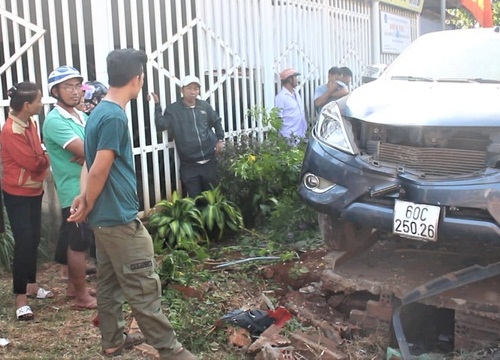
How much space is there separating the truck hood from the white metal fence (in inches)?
103

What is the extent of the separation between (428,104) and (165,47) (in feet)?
11.0

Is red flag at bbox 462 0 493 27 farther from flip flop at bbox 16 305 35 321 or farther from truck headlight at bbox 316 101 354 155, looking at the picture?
flip flop at bbox 16 305 35 321

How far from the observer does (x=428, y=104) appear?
156 inches

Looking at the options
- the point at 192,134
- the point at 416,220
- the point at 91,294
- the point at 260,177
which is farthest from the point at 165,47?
the point at 416,220

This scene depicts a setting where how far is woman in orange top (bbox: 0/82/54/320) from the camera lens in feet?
14.9

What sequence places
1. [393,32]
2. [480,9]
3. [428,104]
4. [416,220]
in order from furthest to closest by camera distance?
[480,9] < [393,32] < [428,104] < [416,220]

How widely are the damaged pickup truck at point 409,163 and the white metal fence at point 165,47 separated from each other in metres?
2.48

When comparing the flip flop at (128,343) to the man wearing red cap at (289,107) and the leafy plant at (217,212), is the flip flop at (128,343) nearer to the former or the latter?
the leafy plant at (217,212)

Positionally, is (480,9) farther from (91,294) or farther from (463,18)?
(91,294)

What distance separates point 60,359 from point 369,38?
380 inches

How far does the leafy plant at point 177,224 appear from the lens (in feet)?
19.2

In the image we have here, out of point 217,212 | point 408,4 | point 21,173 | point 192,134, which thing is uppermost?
point 408,4

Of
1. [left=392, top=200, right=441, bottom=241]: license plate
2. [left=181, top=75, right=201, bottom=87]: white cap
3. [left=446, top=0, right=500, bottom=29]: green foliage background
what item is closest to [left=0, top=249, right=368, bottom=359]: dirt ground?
[left=392, top=200, right=441, bottom=241]: license plate

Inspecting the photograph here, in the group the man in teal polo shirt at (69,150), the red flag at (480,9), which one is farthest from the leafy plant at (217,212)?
the red flag at (480,9)
